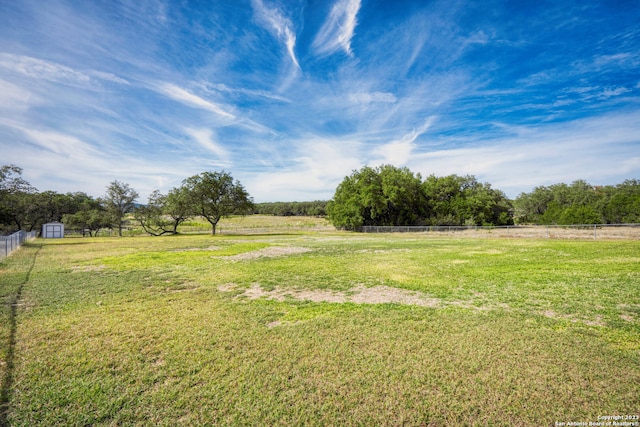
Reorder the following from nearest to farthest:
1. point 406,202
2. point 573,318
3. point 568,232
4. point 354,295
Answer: point 573,318
point 354,295
point 568,232
point 406,202

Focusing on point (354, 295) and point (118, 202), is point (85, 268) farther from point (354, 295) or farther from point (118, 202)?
point (118, 202)

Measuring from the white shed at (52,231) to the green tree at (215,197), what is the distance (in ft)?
65.4

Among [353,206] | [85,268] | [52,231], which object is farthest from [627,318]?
[52,231]

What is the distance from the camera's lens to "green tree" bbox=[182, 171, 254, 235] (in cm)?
4444

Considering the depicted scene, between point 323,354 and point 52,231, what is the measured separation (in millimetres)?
56816

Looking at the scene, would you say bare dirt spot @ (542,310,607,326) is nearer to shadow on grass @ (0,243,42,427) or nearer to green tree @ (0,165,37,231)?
shadow on grass @ (0,243,42,427)

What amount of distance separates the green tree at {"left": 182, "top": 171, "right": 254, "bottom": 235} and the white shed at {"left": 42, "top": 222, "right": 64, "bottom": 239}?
19.9 metres

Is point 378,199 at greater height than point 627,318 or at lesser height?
greater

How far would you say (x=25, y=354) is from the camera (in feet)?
15.7

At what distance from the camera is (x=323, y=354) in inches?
186

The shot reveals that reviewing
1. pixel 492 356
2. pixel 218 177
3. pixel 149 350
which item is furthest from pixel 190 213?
pixel 492 356

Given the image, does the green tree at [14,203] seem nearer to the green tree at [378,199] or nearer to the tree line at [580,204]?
the green tree at [378,199]

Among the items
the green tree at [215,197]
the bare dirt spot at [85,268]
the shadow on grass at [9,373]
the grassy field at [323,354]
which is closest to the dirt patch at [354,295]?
the grassy field at [323,354]

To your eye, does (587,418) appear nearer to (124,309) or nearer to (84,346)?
(84,346)
